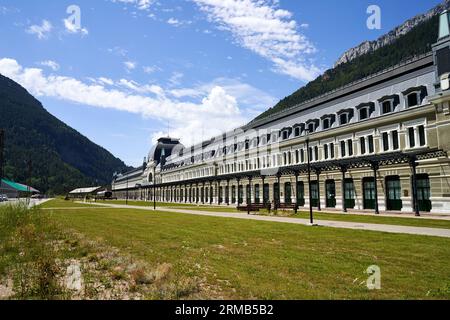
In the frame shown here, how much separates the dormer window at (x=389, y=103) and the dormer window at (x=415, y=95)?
1376 mm

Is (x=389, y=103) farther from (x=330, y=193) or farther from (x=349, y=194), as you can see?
(x=330, y=193)

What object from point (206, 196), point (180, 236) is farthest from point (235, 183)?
point (180, 236)

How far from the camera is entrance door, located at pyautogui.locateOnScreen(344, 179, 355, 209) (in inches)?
1537

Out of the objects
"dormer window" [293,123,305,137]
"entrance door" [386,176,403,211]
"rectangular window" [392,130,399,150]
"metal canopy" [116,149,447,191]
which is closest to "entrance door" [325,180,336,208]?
"metal canopy" [116,149,447,191]

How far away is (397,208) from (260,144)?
2881 centimetres

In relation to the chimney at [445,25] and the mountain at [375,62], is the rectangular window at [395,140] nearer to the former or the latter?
the chimney at [445,25]

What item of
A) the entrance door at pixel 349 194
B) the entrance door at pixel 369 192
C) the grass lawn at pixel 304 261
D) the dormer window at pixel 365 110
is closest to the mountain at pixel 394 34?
the dormer window at pixel 365 110

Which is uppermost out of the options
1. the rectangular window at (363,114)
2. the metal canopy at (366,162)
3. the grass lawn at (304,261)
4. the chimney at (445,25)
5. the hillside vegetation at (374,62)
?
the hillside vegetation at (374,62)

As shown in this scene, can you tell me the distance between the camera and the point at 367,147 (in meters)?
38.2

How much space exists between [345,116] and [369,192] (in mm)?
10317

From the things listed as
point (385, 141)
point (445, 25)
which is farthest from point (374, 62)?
point (385, 141)

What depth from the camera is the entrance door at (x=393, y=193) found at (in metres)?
33.7

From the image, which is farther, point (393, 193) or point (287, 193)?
point (287, 193)
